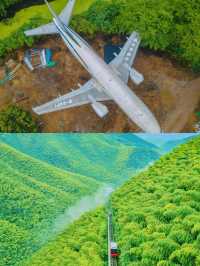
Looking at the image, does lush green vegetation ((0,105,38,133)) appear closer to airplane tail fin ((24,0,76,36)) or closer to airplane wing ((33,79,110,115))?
airplane wing ((33,79,110,115))

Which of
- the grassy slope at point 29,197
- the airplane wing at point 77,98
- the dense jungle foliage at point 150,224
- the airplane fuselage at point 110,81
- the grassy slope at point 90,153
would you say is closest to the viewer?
the dense jungle foliage at point 150,224

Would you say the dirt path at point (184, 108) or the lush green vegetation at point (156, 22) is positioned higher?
the lush green vegetation at point (156, 22)

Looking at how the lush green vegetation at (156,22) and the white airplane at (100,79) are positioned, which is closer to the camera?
the white airplane at (100,79)

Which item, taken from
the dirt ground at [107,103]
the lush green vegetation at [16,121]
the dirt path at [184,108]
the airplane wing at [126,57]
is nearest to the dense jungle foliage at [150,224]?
the dirt path at [184,108]

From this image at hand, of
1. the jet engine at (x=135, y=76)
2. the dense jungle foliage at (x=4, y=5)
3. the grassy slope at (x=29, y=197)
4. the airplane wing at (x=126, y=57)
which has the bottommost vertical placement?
the grassy slope at (x=29, y=197)

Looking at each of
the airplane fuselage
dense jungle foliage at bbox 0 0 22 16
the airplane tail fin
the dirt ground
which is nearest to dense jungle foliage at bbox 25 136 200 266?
the airplane fuselage

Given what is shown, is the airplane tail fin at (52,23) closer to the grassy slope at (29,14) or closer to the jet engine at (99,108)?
the grassy slope at (29,14)
